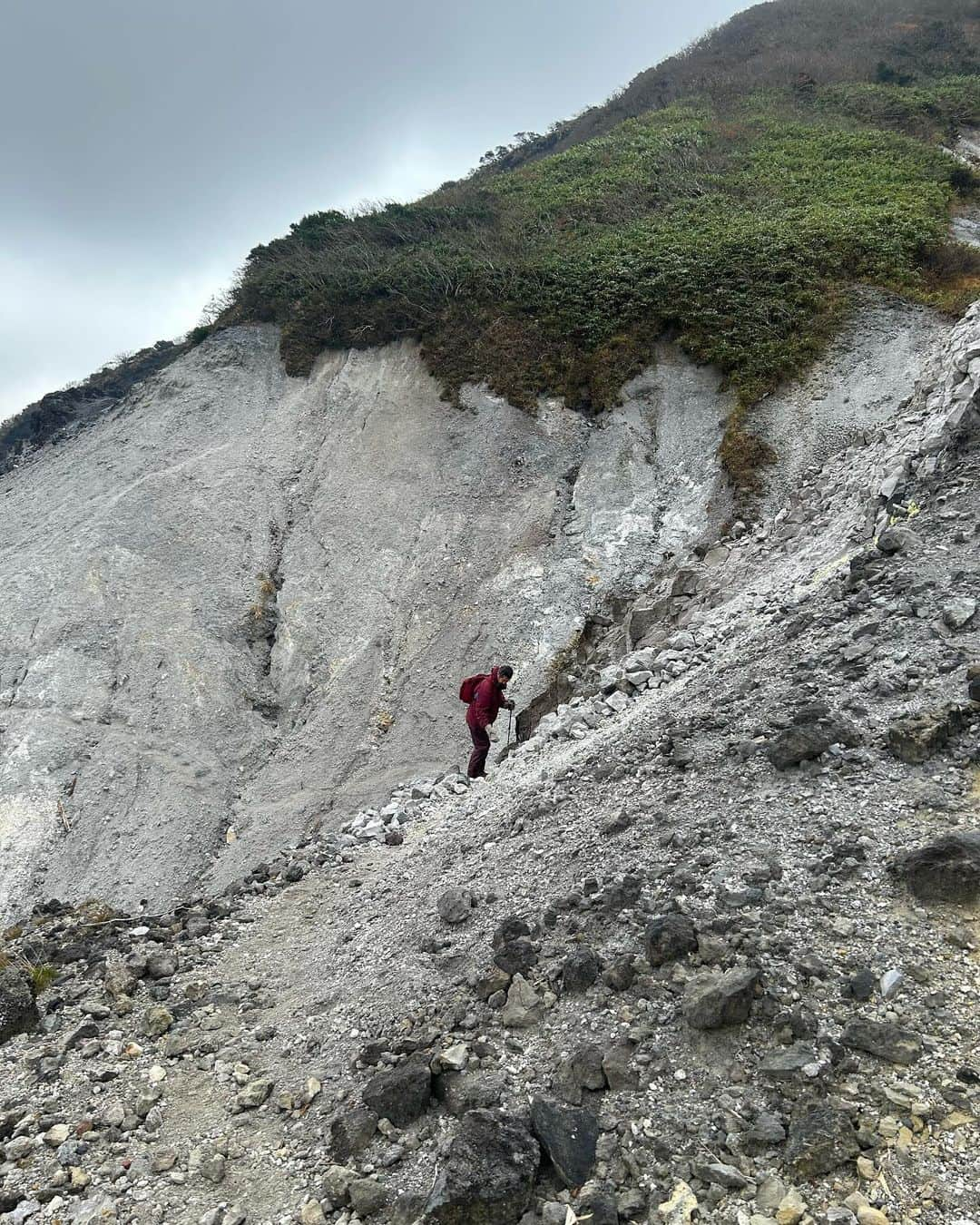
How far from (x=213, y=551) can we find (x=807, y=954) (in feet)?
59.0

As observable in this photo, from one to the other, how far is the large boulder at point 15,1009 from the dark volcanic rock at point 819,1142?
6.85m

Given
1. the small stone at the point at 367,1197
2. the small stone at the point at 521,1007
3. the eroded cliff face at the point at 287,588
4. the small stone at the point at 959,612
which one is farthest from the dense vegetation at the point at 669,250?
the small stone at the point at 367,1197

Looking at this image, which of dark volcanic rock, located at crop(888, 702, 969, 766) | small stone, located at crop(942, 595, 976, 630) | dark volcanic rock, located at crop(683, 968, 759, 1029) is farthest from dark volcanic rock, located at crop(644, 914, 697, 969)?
small stone, located at crop(942, 595, 976, 630)

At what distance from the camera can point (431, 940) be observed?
24.2 ft

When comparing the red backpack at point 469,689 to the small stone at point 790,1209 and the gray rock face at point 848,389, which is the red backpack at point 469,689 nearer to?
the gray rock face at point 848,389

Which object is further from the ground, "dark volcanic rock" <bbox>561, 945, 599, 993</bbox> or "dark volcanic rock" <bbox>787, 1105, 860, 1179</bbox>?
"dark volcanic rock" <bbox>561, 945, 599, 993</bbox>

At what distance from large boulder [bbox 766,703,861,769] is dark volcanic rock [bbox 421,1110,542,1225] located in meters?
4.09

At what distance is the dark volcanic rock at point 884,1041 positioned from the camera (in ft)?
14.1

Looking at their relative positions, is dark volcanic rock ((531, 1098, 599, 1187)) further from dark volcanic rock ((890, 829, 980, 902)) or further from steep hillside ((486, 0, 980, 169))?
steep hillside ((486, 0, 980, 169))

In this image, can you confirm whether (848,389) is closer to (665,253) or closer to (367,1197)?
(665,253)

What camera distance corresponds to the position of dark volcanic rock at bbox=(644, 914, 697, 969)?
18.3 ft

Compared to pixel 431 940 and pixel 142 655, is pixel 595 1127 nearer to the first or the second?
pixel 431 940

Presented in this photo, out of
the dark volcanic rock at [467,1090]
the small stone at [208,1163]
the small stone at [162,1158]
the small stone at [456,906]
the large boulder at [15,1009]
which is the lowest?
the small stone at [456,906]

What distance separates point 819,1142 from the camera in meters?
4.00
